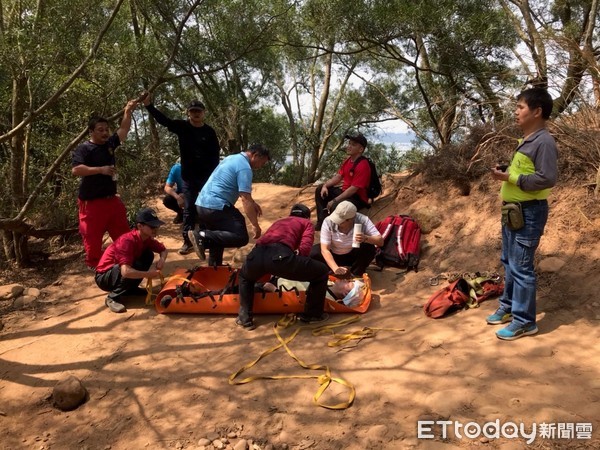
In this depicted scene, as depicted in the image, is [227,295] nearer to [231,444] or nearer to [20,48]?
[231,444]

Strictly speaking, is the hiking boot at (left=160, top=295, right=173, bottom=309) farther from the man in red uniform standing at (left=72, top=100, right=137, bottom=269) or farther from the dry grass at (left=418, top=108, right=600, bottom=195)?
the dry grass at (left=418, top=108, right=600, bottom=195)

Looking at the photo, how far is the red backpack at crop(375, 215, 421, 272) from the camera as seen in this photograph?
16.7 feet

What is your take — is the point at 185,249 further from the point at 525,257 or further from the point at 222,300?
the point at 525,257

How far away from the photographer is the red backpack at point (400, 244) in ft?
16.7

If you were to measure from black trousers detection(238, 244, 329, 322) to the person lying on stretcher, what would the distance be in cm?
29

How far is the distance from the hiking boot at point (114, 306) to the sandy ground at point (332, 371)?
0.21ft

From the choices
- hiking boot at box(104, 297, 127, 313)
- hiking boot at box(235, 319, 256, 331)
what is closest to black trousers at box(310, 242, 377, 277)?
hiking boot at box(235, 319, 256, 331)

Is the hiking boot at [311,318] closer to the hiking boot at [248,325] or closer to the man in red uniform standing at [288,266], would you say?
the man in red uniform standing at [288,266]

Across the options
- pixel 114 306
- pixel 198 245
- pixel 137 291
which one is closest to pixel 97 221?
pixel 137 291

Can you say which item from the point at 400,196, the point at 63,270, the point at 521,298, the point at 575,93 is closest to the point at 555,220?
the point at 575,93

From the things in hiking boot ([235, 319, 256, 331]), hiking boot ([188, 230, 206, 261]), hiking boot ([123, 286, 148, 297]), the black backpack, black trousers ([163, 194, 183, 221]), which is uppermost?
the black backpack

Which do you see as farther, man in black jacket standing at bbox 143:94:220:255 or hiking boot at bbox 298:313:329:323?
man in black jacket standing at bbox 143:94:220:255

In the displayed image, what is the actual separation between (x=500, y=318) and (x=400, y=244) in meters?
1.78

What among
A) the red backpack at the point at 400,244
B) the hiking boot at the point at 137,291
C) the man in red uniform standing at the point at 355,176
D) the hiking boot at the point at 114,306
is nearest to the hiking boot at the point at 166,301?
the hiking boot at the point at 114,306
